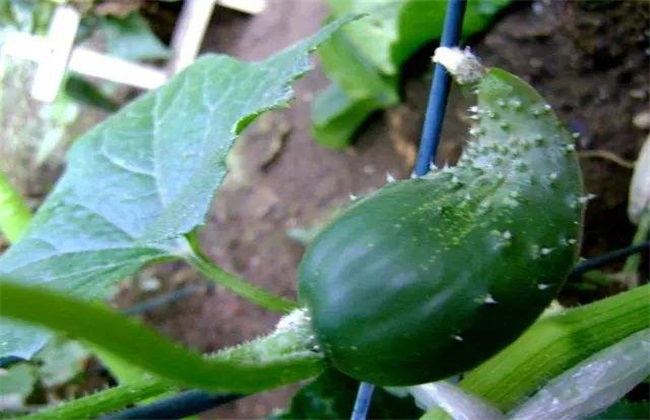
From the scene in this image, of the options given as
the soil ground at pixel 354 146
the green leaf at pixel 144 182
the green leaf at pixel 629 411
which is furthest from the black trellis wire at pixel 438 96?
the soil ground at pixel 354 146

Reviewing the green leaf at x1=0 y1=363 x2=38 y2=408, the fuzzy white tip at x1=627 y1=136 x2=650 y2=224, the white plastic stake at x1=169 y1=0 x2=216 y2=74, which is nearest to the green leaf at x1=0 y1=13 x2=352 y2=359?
the fuzzy white tip at x1=627 y1=136 x2=650 y2=224

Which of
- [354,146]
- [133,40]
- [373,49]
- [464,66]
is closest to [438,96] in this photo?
[464,66]

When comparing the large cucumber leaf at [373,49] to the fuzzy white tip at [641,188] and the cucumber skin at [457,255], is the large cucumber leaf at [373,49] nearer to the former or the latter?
the fuzzy white tip at [641,188]

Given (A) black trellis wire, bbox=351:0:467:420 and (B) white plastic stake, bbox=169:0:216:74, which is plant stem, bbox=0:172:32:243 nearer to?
(A) black trellis wire, bbox=351:0:467:420

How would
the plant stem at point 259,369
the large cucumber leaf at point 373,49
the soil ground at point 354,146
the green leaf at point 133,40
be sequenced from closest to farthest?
the plant stem at point 259,369 → the soil ground at point 354,146 → the large cucumber leaf at point 373,49 → the green leaf at point 133,40

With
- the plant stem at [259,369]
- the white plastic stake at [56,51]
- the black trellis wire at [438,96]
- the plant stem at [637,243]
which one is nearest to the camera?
the plant stem at [259,369]

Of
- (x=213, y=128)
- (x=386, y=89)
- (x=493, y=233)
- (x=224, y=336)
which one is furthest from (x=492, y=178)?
(x=224, y=336)

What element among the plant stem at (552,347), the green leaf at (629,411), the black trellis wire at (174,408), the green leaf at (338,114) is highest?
the green leaf at (338,114)
